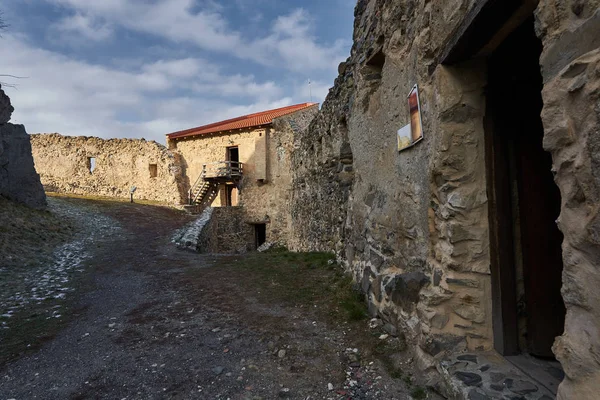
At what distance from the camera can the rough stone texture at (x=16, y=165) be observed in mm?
10438

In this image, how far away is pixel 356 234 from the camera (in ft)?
15.3

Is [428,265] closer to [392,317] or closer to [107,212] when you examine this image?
[392,317]

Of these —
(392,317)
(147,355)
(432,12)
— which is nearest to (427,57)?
(432,12)

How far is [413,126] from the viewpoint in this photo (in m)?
2.81

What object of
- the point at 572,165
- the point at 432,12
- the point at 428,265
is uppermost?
the point at 432,12

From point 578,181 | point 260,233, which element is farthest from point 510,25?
point 260,233

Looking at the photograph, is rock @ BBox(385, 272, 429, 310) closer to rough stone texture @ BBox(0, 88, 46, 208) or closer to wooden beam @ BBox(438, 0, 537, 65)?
wooden beam @ BBox(438, 0, 537, 65)

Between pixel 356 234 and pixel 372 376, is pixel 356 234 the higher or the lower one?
the higher one

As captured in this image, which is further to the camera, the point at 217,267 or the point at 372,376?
the point at 217,267

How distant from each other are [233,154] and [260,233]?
18.8 feet

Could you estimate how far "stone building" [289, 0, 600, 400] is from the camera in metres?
1.20

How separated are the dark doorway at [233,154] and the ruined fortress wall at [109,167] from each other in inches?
143

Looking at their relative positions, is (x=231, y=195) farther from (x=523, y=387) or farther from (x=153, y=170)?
(x=523, y=387)

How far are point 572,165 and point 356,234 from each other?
3497 millimetres
